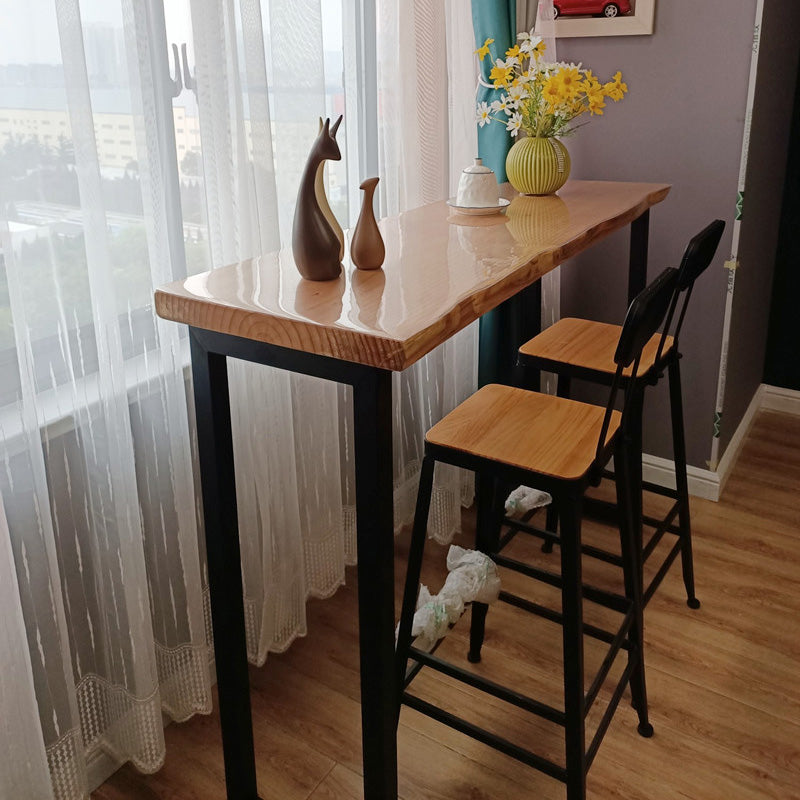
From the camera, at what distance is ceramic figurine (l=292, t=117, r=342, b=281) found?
1.32 meters

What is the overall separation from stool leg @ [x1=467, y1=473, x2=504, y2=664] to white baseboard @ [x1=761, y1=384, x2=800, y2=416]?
1.98 meters

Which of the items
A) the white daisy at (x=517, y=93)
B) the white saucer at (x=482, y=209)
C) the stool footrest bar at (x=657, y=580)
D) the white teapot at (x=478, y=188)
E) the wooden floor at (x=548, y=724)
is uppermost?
the white daisy at (x=517, y=93)

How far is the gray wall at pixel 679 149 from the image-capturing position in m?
2.47

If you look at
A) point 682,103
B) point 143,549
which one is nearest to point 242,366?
point 143,549

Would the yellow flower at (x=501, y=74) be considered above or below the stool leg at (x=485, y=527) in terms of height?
above

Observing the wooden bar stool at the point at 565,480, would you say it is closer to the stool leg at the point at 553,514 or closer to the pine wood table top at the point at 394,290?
the pine wood table top at the point at 394,290

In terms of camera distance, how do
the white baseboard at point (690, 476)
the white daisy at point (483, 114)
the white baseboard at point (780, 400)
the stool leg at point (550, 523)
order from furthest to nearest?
1. the white baseboard at point (780, 400)
2. the white baseboard at point (690, 476)
3. the stool leg at point (550, 523)
4. the white daisy at point (483, 114)

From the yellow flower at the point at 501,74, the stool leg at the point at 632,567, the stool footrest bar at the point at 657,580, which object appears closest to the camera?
the stool leg at the point at 632,567

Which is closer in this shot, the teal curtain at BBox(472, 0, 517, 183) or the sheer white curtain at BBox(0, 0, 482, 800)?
the sheer white curtain at BBox(0, 0, 482, 800)

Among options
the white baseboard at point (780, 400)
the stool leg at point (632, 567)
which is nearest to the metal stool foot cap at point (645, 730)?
the stool leg at point (632, 567)

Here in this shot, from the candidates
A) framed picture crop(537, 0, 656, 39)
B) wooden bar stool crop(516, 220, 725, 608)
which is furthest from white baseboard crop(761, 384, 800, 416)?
framed picture crop(537, 0, 656, 39)

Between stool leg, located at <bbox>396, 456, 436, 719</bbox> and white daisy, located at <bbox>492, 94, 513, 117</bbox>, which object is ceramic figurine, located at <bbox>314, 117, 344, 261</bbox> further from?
white daisy, located at <bbox>492, 94, 513, 117</bbox>

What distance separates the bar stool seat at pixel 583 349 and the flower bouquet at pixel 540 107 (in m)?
0.37

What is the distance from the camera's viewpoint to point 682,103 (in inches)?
100
